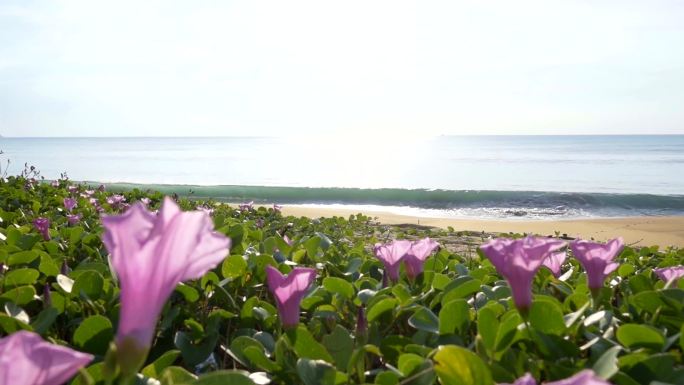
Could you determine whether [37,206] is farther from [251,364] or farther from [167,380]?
[167,380]

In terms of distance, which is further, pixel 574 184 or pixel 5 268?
pixel 574 184

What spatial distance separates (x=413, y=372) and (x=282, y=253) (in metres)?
1.19

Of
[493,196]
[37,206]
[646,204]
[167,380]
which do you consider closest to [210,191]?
[493,196]

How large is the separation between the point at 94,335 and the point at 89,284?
0.32m

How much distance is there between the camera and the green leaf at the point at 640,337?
107 cm

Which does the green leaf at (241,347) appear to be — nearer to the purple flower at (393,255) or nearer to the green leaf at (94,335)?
the green leaf at (94,335)

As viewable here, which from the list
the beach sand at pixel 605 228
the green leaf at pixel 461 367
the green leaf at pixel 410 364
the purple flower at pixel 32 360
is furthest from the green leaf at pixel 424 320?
the beach sand at pixel 605 228

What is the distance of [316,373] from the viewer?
0.96 metres

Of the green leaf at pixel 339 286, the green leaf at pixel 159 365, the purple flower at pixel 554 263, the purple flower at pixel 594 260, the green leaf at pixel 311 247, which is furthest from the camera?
the green leaf at pixel 311 247

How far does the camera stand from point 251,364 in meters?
1.13

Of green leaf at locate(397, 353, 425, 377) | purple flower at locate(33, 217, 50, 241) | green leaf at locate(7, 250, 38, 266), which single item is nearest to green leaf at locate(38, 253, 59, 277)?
green leaf at locate(7, 250, 38, 266)

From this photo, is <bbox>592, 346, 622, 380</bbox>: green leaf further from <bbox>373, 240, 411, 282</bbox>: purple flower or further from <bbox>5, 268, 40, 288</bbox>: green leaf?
<bbox>5, 268, 40, 288</bbox>: green leaf

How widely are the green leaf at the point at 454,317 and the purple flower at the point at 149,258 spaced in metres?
0.57

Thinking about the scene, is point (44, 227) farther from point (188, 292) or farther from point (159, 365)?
point (159, 365)
